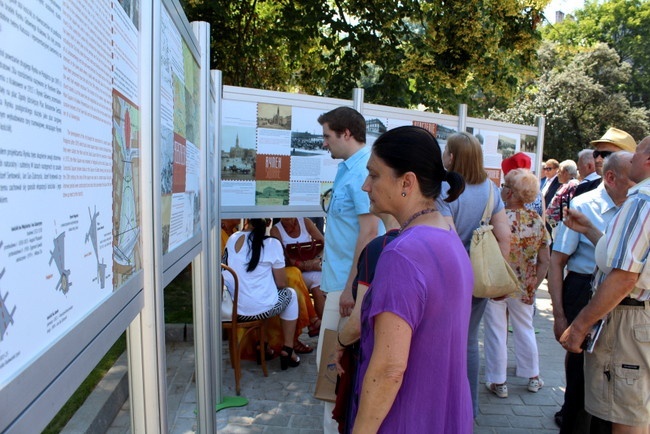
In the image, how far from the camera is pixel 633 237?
237 cm

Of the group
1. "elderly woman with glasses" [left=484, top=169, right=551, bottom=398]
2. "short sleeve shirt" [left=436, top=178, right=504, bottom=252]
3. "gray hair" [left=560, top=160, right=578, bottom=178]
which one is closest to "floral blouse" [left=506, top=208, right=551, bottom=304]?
"elderly woman with glasses" [left=484, top=169, right=551, bottom=398]

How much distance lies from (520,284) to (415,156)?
3.14 metres

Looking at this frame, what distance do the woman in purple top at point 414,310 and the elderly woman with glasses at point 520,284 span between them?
2.74m

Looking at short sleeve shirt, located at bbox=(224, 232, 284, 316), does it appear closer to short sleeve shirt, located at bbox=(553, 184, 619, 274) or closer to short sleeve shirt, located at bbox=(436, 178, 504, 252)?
short sleeve shirt, located at bbox=(436, 178, 504, 252)

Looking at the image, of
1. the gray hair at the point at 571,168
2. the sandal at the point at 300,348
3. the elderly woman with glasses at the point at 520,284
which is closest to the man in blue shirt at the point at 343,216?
the elderly woman with glasses at the point at 520,284

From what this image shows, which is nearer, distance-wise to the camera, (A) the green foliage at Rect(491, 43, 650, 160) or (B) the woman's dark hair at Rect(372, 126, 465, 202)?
(B) the woman's dark hair at Rect(372, 126, 465, 202)

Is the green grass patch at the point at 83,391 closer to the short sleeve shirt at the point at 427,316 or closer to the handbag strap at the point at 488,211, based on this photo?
the short sleeve shirt at the point at 427,316

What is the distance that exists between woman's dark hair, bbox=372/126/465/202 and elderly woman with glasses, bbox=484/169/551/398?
2.69 metres

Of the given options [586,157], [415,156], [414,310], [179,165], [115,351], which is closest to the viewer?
[414,310]

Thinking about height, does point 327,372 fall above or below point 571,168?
below

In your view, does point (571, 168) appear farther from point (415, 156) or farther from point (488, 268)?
point (415, 156)

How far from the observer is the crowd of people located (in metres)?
1.59

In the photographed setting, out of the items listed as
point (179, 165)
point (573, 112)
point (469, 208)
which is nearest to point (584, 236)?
point (469, 208)

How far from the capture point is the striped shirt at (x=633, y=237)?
235 centimetres
